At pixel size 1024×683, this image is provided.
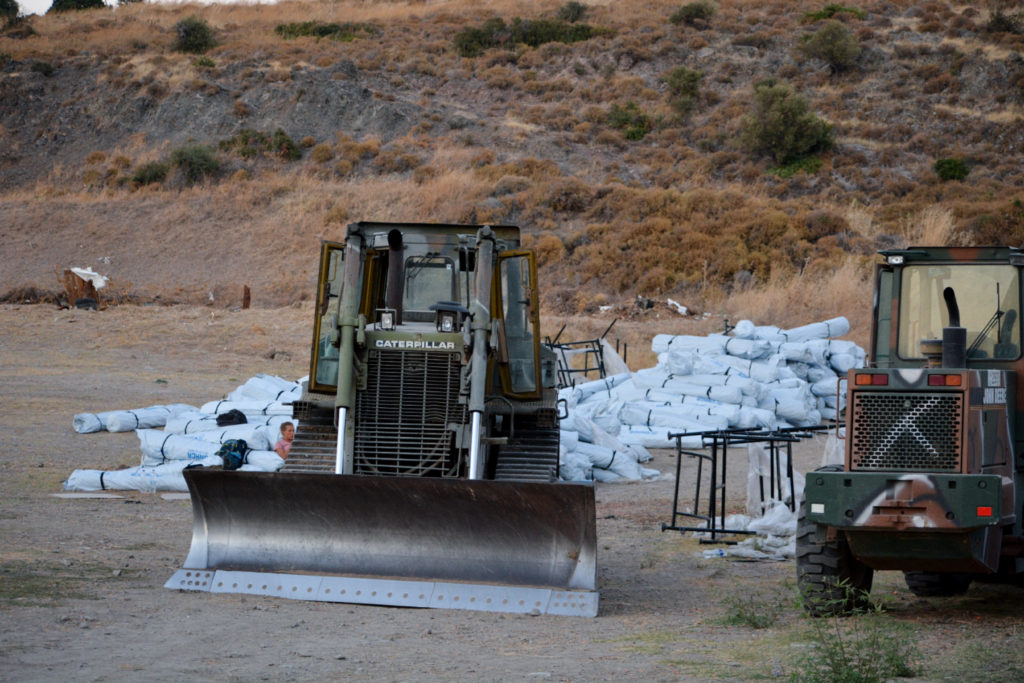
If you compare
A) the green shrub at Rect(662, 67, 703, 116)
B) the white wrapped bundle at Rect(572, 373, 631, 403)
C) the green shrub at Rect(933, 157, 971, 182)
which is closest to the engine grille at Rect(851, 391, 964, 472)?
the white wrapped bundle at Rect(572, 373, 631, 403)

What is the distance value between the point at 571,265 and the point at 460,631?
100.0 ft

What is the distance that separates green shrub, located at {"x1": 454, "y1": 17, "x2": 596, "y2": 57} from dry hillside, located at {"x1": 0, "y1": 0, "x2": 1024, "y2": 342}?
13cm

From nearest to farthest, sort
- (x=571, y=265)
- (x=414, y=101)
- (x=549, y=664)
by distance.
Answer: (x=549, y=664) → (x=571, y=265) → (x=414, y=101)

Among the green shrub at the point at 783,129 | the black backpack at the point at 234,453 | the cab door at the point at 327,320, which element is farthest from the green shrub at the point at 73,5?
the cab door at the point at 327,320

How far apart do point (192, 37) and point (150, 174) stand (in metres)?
12.7

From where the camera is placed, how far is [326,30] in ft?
193

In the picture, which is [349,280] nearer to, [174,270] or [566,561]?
[566,561]

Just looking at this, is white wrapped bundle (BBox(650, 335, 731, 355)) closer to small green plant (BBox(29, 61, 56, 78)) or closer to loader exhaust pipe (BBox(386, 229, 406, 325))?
loader exhaust pipe (BBox(386, 229, 406, 325))

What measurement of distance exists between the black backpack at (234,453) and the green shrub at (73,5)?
194 feet

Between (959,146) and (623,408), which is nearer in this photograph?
(623,408)

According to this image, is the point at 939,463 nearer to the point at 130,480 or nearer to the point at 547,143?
the point at 130,480

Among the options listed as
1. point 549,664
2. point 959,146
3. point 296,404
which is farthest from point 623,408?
point 959,146

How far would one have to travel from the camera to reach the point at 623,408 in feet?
60.6

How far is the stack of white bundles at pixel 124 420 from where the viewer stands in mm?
17531
